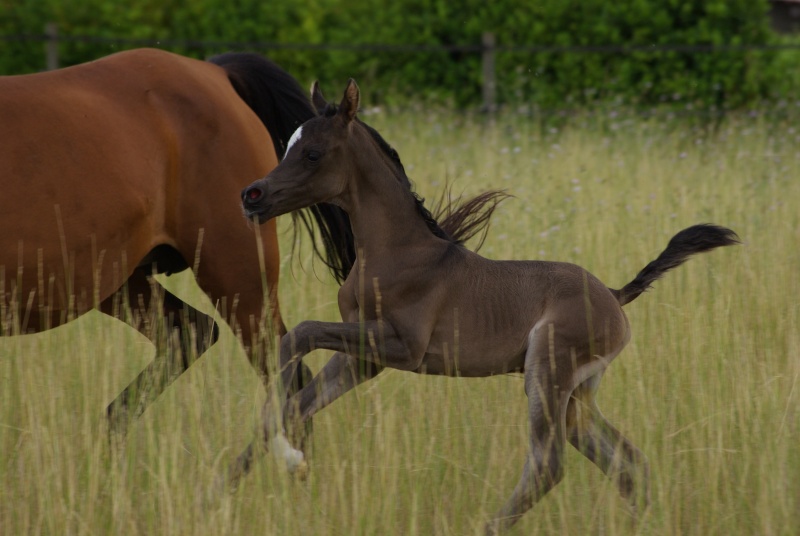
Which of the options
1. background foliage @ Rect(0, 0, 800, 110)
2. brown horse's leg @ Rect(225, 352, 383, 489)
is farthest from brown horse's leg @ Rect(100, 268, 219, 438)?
background foliage @ Rect(0, 0, 800, 110)

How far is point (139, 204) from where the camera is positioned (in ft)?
13.9

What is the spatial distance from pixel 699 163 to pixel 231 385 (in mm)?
5242

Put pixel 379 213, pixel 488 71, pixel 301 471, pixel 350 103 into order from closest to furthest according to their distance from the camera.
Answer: pixel 350 103 < pixel 379 213 < pixel 301 471 < pixel 488 71

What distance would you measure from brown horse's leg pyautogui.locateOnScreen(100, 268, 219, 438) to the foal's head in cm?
104

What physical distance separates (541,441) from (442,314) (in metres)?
0.49

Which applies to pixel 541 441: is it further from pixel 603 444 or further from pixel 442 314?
pixel 442 314

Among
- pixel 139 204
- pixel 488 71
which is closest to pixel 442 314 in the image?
pixel 139 204

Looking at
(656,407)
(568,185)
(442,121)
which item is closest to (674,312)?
(656,407)

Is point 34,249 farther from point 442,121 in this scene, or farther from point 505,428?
point 442,121

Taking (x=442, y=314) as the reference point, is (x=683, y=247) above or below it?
above

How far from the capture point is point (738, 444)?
401 centimetres

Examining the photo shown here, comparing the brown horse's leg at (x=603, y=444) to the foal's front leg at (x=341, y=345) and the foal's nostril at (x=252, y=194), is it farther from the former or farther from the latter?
the foal's nostril at (x=252, y=194)

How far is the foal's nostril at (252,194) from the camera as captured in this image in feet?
11.2

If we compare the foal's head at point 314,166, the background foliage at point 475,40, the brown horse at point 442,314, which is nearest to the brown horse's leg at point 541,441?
the brown horse at point 442,314
